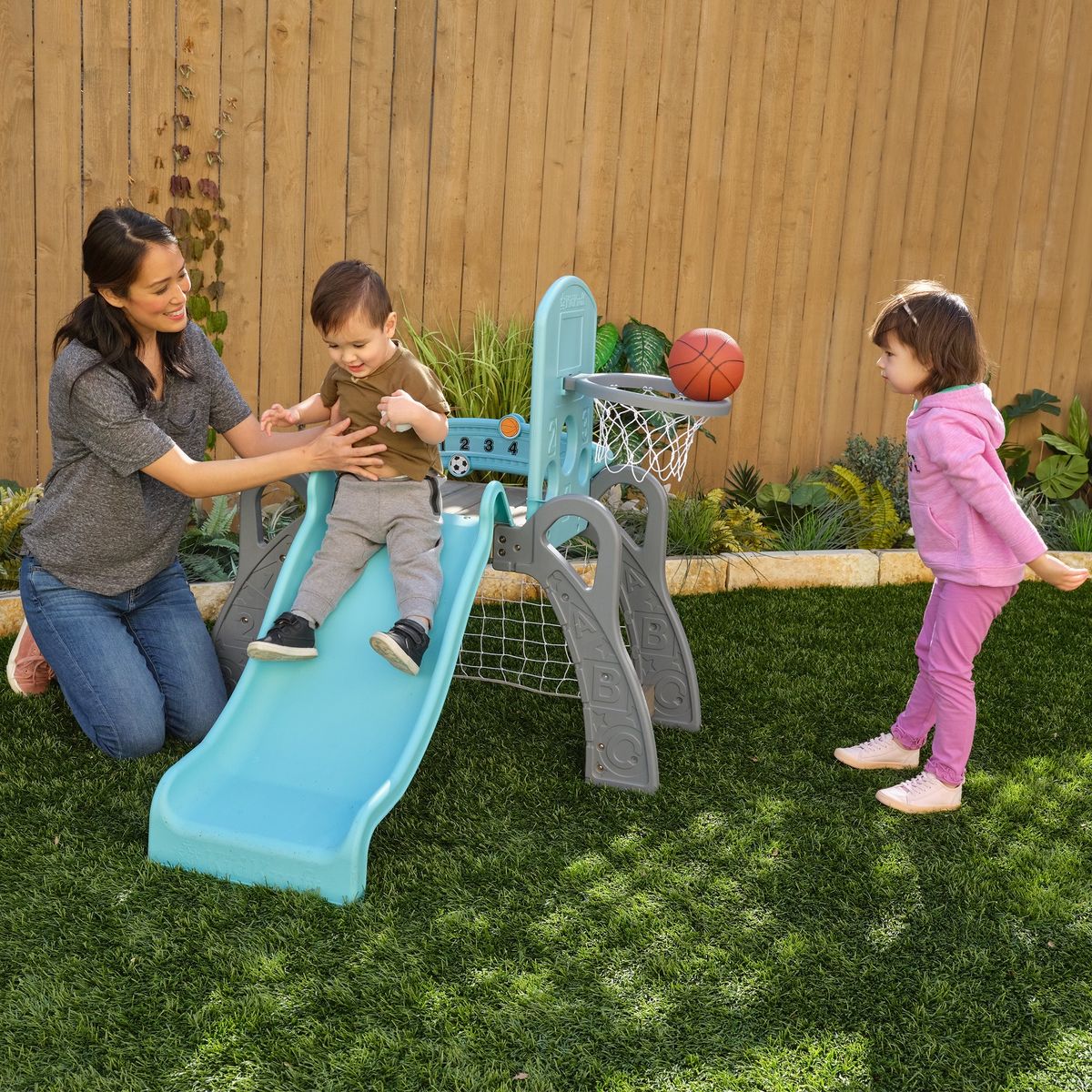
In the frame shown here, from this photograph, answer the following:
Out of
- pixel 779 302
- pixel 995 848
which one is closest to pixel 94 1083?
pixel 995 848

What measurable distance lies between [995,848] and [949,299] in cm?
143

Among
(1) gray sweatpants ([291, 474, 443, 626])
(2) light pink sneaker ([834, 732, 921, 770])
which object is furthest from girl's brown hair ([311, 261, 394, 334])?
(2) light pink sneaker ([834, 732, 921, 770])

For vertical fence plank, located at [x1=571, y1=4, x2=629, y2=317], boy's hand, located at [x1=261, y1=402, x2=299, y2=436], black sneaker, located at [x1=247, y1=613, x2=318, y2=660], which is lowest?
black sneaker, located at [x1=247, y1=613, x2=318, y2=660]

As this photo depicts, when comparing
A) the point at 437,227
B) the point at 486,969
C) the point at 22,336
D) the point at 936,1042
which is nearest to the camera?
the point at 936,1042

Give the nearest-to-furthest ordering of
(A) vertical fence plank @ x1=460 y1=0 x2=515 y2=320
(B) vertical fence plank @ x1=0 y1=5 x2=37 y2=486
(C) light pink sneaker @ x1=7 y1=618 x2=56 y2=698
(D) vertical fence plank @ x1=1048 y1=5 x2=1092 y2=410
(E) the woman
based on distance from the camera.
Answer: (E) the woman < (C) light pink sneaker @ x1=7 y1=618 x2=56 y2=698 < (B) vertical fence plank @ x1=0 y1=5 x2=37 y2=486 < (A) vertical fence plank @ x1=460 y1=0 x2=515 y2=320 < (D) vertical fence plank @ x1=1048 y1=5 x2=1092 y2=410

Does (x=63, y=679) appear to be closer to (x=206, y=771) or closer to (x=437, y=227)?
(x=206, y=771)

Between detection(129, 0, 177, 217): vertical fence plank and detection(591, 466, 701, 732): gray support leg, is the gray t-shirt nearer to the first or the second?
detection(591, 466, 701, 732): gray support leg

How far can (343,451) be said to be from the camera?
3.04 m

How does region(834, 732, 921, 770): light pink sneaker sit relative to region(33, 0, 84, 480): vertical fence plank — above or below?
below

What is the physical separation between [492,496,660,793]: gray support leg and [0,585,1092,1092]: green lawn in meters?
0.10

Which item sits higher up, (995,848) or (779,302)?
(779,302)

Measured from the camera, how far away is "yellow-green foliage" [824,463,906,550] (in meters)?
5.65

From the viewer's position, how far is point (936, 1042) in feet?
7.21

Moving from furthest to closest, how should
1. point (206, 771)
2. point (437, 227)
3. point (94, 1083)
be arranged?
point (437, 227) < point (206, 771) < point (94, 1083)
